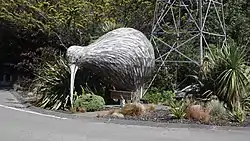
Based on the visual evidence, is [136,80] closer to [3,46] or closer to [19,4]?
[19,4]

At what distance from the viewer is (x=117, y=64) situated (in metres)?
17.6

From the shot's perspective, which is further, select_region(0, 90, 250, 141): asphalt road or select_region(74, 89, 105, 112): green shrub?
select_region(74, 89, 105, 112): green shrub

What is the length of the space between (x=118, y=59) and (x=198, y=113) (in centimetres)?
482

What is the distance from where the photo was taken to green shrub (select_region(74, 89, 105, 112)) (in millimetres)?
16584

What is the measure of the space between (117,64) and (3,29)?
14.5 metres

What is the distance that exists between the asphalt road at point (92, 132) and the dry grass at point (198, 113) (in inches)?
44.0

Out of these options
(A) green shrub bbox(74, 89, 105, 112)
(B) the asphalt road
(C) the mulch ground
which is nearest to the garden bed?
(C) the mulch ground

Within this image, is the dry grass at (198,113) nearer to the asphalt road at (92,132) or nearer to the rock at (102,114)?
the asphalt road at (92,132)

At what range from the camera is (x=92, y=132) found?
38.9ft

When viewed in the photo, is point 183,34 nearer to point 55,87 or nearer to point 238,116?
point 55,87

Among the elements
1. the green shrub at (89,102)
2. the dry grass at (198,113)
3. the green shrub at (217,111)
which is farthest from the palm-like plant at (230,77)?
the green shrub at (89,102)

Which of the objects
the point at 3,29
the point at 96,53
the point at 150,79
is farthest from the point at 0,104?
the point at 3,29

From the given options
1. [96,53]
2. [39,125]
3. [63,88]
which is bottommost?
[39,125]

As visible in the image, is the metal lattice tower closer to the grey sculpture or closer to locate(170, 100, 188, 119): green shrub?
the grey sculpture
